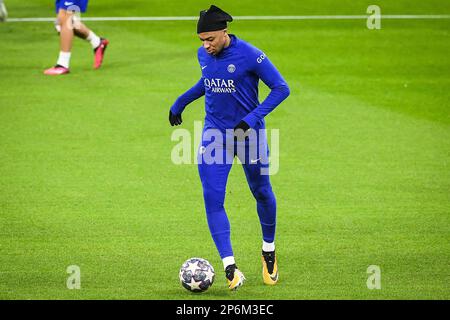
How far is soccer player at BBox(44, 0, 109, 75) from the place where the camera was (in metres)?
19.2

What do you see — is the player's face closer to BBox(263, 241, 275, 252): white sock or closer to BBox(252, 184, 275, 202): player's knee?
BBox(252, 184, 275, 202): player's knee

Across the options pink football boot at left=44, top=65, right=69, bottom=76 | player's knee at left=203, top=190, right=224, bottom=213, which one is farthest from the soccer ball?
pink football boot at left=44, top=65, right=69, bottom=76

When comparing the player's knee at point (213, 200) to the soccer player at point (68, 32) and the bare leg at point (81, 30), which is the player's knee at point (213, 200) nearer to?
the soccer player at point (68, 32)

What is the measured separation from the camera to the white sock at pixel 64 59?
64.4ft

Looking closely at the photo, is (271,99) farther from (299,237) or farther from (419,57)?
(419,57)

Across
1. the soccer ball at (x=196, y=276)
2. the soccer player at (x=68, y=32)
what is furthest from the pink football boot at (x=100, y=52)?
the soccer ball at (x=196, y=276)

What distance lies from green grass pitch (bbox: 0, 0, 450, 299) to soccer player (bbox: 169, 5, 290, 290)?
609mm

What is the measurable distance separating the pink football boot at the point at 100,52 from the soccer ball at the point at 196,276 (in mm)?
11449

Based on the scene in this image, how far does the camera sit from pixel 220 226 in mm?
9289

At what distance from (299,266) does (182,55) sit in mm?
12044

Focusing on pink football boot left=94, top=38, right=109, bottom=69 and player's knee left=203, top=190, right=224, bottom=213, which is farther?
pink football boot left=94, top=38, right=109, bottom=69

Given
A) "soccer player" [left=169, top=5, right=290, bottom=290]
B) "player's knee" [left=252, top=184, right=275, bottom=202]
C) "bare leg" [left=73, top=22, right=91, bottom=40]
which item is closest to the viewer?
"soccer player" [left=169, top=5, right=290, bottom=290]

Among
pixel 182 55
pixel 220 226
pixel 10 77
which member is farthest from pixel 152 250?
pixel 182 55

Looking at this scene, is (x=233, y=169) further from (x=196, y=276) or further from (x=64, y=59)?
(x=64, y=59)
